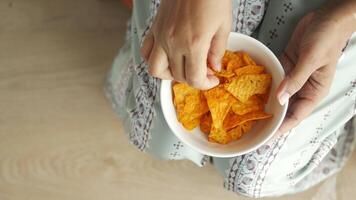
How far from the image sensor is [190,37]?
613mm

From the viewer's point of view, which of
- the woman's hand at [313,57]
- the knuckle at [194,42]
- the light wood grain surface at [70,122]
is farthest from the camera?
the light wood grain surface at [70,122]

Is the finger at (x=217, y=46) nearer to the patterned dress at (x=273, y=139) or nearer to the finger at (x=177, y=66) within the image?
the finger at (x=177, y=66)

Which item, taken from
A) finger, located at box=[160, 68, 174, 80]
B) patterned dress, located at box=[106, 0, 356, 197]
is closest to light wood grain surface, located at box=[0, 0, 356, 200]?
patterned dress, located at box=[106, 0, 356, 197]

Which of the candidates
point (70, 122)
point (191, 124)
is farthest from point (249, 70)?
point (70, 122)

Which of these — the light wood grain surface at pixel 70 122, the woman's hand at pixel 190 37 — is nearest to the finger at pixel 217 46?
the woman's hand at pixel 190 37

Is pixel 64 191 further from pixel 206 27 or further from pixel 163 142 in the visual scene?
pixel 206 27

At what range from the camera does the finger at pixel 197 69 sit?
2.01 feet

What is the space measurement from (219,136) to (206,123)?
1.2 inches

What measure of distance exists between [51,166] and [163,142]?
0.34 metres

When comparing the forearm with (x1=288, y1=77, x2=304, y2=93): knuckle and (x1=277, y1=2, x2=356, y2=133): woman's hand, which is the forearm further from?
(x1=288, y1=77, x2=304, y2=93): knuckle

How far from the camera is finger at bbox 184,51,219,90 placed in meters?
0.61

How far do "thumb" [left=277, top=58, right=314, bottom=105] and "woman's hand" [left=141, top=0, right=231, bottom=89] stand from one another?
0.35ft

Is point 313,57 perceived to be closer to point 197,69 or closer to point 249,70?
point 249,70

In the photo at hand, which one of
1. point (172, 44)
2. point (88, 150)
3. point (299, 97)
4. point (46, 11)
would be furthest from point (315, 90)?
point (46, 11)
